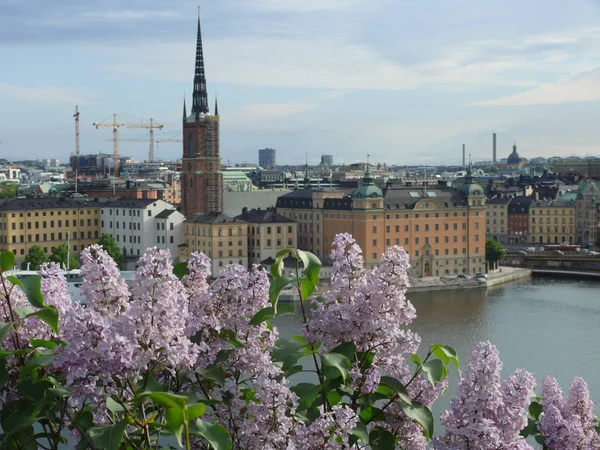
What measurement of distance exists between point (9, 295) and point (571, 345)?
15.8 m

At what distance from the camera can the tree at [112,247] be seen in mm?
27188

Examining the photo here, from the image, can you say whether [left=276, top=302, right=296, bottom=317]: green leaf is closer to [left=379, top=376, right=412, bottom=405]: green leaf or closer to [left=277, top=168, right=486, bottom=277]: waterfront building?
[left=379, top=376, right=412, bottom=405]: green leaf

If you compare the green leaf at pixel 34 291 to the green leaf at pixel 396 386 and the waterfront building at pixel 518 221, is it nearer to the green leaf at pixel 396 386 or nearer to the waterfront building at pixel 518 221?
the green leaf at pixel 396 386

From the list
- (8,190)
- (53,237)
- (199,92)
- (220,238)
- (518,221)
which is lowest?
(518,221)

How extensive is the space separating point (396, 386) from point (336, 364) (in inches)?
8.7

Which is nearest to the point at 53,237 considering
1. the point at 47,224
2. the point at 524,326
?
the point at 47,224

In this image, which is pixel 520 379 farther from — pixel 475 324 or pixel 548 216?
pixel 548 216

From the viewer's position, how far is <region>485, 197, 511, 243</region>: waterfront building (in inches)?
1577

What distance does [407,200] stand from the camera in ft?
95.7

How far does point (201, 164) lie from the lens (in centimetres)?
3200

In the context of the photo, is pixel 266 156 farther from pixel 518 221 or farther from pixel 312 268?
pixel 312 268

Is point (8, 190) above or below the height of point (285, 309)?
below

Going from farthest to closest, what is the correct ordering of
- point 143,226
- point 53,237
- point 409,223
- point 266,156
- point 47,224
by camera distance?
point 266,156, point 53,237, point 47,224, point 143,226, point 409,223

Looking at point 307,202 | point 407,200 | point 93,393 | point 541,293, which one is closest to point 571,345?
point 541,293
